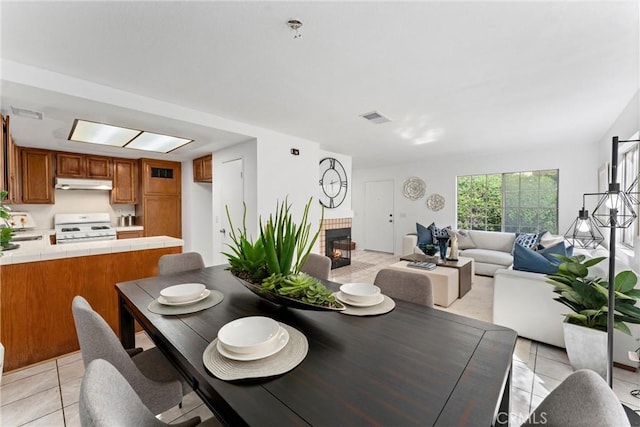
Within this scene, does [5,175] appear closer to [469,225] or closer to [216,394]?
[216,394]

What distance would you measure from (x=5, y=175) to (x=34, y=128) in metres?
0.92

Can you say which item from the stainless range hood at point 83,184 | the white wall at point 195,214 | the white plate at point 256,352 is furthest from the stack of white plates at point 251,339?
the stainless range hood at point 83,184

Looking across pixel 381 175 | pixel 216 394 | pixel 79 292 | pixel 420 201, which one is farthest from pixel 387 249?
pixel 216 394

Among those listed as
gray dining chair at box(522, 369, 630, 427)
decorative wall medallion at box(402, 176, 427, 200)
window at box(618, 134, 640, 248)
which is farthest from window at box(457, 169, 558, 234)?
gray dining chair at box(522, 369, 630, 427)

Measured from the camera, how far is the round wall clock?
512 cm

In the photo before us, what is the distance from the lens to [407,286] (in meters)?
1.60

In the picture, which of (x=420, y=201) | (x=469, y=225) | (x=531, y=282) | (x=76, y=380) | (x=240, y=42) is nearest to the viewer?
(x=240, y=42)

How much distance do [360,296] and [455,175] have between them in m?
5.52

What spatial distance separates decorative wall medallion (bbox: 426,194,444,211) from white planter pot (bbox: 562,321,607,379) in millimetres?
4360

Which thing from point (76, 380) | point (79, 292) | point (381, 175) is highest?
point (381, 175)

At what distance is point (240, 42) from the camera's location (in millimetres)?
1695

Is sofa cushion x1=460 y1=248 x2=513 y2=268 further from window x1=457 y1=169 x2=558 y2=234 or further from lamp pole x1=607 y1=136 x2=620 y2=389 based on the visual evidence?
lamp pole x1=607 y1=136 x2=620 y2=389

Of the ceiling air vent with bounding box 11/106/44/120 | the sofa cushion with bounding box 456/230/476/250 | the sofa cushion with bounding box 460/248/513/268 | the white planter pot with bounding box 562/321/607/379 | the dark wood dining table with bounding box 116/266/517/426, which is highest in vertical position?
the ceiling air vent with bounding box 11/106/44/120

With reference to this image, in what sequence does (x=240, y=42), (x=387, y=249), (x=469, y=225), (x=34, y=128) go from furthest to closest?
(x=387, y=249) → (x=469, y=225) → (x=34, y=128) → (x=240, y=42)
